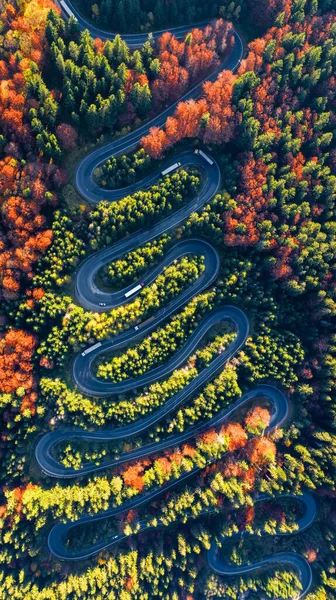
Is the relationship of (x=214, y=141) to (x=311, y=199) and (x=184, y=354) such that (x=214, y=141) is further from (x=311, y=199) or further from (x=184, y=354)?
(x=184, y=354)

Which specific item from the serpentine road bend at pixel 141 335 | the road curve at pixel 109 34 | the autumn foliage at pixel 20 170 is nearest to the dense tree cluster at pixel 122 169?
the serpentine road bend at pixel 141 335

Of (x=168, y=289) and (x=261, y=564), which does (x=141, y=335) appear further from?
(x=261, y=564)

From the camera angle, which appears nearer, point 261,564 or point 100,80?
point 100,80

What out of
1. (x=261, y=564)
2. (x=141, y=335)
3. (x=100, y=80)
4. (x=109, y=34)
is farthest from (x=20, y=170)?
(x=261, y=564)

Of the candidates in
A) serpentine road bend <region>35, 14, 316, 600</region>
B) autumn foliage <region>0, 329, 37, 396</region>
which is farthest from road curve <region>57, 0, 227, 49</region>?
autumn foliage <region>0, 329, 37, 396</region>

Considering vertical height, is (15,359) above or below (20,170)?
below

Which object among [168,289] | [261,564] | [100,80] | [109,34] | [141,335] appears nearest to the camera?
[100,80]
